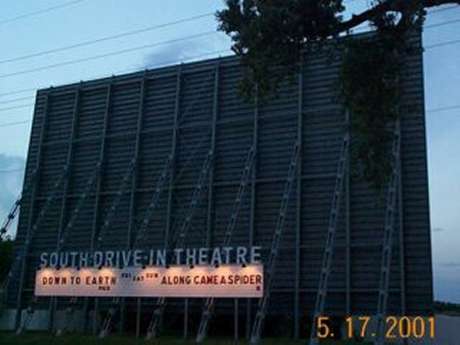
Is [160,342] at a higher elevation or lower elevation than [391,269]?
lower

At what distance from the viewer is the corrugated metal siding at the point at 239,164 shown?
3072cm

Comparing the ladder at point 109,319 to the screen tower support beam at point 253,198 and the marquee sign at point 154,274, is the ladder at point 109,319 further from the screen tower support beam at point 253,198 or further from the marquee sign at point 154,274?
the screen tower support beam at point 253,198

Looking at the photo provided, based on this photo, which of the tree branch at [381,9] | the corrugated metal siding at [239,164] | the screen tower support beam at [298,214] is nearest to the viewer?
the tree branch at [381,9]

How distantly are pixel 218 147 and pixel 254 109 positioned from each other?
262 cm

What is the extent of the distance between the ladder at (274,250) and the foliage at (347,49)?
8.44m

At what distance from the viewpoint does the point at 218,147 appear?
1411 inches

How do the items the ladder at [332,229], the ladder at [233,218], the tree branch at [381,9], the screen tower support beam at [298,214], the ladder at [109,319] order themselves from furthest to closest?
the ladder at [109,319]
the screen tower support beam at [298,214]
the ladder at [233,218]
the ladder at [332,229]
the tree branch at [381,9]

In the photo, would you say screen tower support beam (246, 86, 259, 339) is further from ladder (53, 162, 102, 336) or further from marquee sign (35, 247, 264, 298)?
ladder (53, 162, 102, 336)

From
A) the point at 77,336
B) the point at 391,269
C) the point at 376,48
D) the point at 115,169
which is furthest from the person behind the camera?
the point at 115,169

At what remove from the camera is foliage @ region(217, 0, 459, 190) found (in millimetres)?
19953

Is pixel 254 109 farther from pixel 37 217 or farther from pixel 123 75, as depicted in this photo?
pixel 37 217

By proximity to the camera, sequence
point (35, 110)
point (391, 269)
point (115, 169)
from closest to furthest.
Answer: point (391, 269)
point (115, 169)
point (35, 110)

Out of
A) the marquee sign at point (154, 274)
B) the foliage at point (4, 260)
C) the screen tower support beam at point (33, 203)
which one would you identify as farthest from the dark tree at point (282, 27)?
the foliage at point (4, 260)

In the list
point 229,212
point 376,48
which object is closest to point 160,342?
point 229,212
